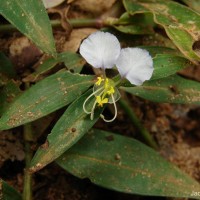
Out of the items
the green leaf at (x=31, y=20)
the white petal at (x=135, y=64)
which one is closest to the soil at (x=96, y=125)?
the green leaf at (x=31, y=20)

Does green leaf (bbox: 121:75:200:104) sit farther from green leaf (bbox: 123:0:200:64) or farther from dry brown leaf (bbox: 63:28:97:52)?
dry brown leaf (bbox: 63:28:97:52)

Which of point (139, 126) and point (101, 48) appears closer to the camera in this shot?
point (101, 48)

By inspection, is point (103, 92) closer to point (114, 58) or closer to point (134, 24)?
point (114, 58)

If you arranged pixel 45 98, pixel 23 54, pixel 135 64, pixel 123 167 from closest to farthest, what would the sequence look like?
pixel 135 64 → pixel 45 98 → pixel 123 167 → pixel 23 54

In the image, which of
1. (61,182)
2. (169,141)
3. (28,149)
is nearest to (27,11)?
(28,149)

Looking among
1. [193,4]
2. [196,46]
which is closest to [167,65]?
[196,46]

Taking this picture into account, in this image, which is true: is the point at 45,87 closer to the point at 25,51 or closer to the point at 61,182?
the point at 25,51
